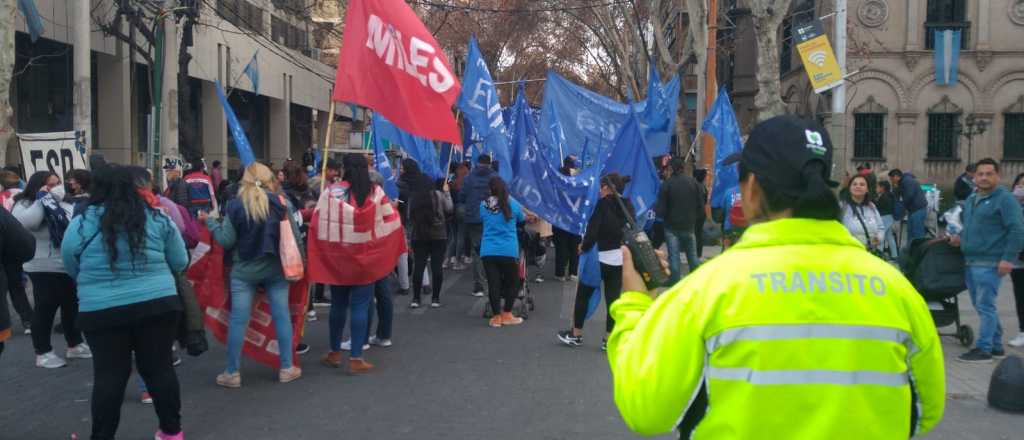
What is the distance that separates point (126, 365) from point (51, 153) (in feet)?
28.1

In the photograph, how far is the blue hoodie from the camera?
8109 mm

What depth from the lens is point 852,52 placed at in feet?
106

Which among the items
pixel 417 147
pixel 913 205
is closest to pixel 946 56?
pixel 913 205

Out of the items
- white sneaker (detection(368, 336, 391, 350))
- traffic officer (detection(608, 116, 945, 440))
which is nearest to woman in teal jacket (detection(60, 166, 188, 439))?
white sneaker (detection(368, 336, 391, 350))

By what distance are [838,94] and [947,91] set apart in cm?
1796

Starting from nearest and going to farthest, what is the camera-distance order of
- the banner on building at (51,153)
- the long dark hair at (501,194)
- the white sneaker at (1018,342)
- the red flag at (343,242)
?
the red flag at (343,242) < the white sneaker at (1018,342) < the long dark hair at (501,194) < the banner on building at (51,153)

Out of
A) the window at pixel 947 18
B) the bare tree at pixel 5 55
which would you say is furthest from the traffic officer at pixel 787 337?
the window at pixel 947 18

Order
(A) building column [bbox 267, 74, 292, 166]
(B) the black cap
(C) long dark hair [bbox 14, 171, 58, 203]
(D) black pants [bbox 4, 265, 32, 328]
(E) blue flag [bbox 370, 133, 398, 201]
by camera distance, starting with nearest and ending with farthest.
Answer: (B) the black cap, (C) long dark hair [bbox 14, 171, 58, 203], (D) black pants [bbox 4, 265, 32, 328], (E) blue flag [bbox 370, 133, 398, 201], (A) building column [bbox 267, 74, 292, 166]

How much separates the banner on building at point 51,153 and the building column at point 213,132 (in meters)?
20.1

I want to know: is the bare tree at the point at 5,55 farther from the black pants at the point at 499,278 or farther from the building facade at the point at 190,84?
the black pants at the point at 499,278

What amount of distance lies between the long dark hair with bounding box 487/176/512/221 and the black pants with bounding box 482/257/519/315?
47 cm

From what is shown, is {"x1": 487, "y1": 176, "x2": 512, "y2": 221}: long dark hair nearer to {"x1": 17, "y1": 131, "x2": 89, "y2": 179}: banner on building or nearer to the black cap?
{"x1": 17, "y1": 131, "x2": 89, "y2": 179}: banner on building

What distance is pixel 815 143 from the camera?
7.16 ft

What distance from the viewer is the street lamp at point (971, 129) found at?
32219mm
